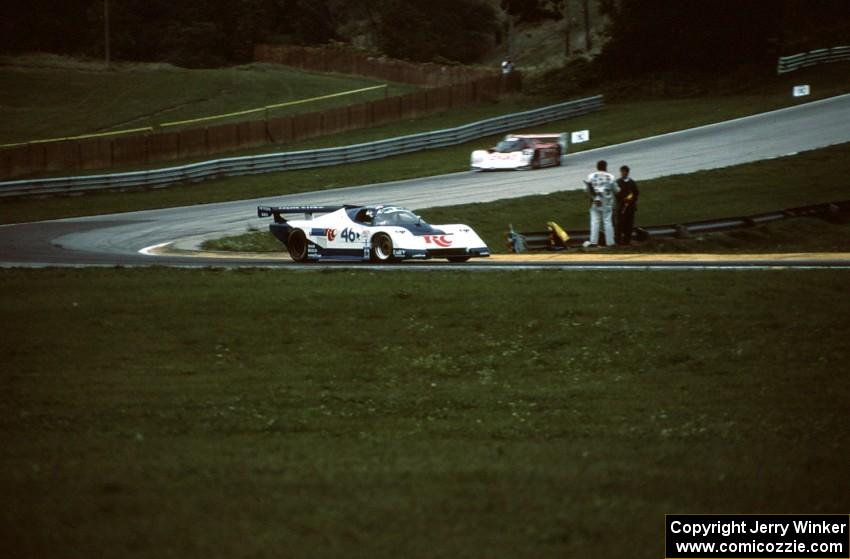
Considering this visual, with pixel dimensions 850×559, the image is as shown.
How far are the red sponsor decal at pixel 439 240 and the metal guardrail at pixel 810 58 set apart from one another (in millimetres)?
43875

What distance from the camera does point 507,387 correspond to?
12727 mm

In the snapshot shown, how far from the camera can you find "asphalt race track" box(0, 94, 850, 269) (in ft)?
82.1

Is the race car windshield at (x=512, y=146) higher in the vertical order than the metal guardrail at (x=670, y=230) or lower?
higher

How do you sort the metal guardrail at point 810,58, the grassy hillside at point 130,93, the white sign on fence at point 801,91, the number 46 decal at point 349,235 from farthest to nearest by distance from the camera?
the metal guardrail at point 810,58 < the grassy hillside at point 130,93 < the white sign on fence at point 801,91 < the number 46 decal at point 349,235

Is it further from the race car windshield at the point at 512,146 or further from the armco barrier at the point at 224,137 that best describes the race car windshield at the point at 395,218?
the armco barrier at the point at 224,137

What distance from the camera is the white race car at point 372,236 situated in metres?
23.1

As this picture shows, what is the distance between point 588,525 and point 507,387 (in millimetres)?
5584

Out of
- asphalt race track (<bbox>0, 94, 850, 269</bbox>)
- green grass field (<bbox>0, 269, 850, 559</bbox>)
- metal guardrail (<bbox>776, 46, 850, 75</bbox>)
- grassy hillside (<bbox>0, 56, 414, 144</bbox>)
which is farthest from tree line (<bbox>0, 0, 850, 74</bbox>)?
green grass field (<bbox>0, 269, 850, 559</bbox>)

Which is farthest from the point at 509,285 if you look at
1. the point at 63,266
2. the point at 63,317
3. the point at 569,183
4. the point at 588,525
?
the point at 569,183

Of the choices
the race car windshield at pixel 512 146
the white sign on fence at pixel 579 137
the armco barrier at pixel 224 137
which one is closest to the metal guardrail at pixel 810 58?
the armco barrier at pixel 224 137

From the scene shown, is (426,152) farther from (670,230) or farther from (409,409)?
(409,409)

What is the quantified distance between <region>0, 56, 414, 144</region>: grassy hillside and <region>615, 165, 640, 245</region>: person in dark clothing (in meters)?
37.7

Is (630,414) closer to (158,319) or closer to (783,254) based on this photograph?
(158,319)

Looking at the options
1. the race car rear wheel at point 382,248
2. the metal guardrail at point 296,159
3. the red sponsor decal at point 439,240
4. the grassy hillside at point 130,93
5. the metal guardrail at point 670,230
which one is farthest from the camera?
the grassy hillside at point 130,93
